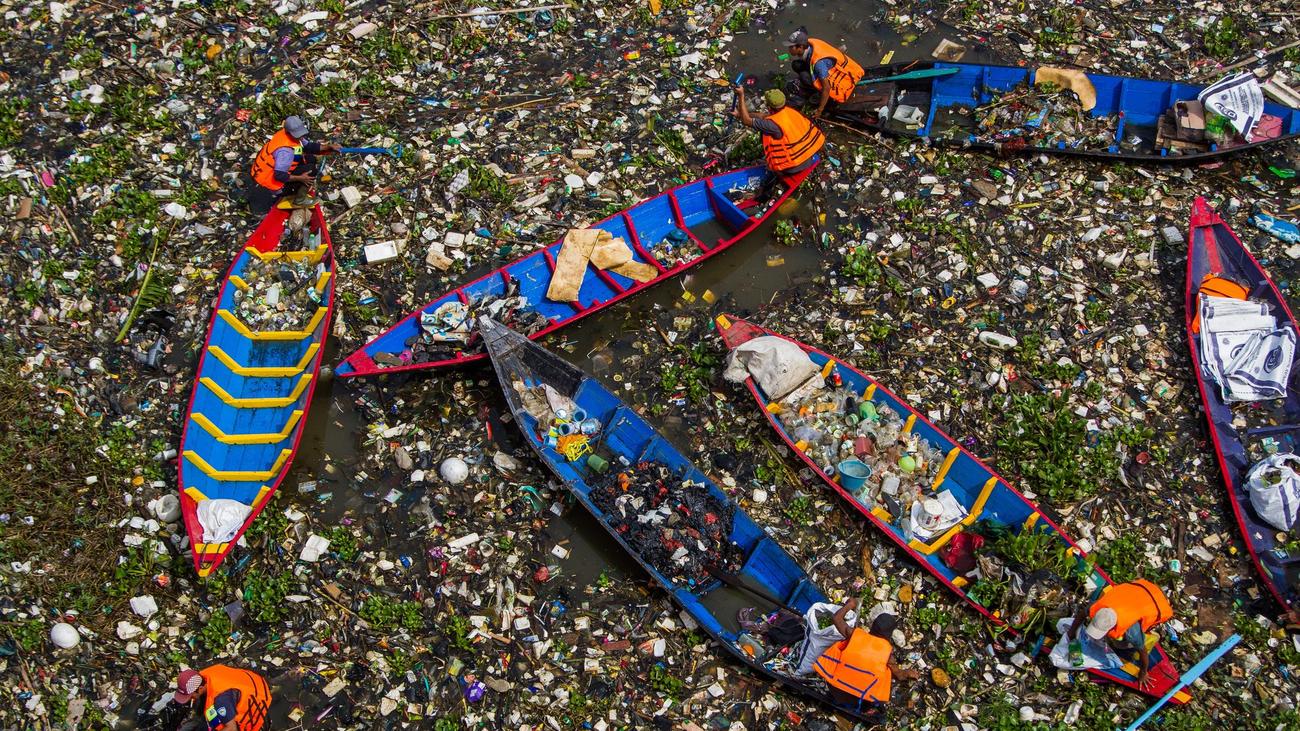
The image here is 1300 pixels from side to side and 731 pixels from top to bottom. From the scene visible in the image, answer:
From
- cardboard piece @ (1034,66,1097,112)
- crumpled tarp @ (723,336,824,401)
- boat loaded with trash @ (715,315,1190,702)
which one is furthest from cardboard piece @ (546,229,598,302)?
cardboard piece @ (1034,66,1097,112)

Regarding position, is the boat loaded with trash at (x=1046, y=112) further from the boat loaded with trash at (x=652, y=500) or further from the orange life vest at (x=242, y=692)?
the orange life vest at (x=242, y=692)

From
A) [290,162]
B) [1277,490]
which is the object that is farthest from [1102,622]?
[290,162]

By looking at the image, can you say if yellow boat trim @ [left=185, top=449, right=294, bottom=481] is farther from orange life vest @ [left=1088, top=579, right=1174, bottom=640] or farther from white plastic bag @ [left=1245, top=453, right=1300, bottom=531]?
white plastic bag @ [left=1245, top=453, right=1300, bottom=531]

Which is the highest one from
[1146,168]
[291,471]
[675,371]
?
[1146,168]

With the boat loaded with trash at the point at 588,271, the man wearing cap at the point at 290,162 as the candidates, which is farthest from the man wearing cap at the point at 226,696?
the man wearing cap at the point at 290,162

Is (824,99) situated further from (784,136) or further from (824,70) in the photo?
(784,136)

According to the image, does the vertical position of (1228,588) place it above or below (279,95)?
below

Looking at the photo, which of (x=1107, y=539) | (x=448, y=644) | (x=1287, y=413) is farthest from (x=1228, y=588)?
(x=448, y=644)

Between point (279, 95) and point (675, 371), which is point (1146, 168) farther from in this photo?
point (279, 95)
